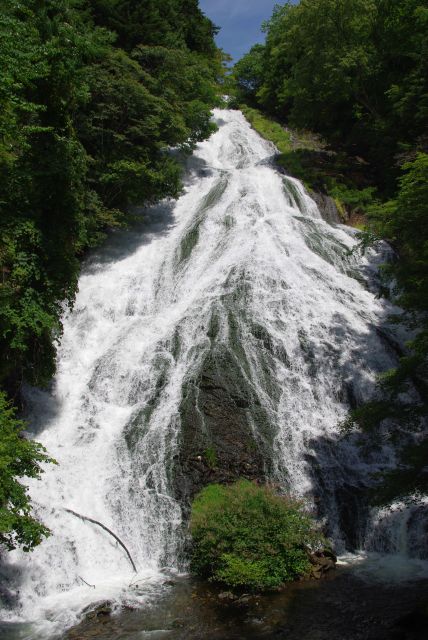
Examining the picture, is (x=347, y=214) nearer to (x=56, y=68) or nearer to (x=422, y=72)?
(x=422, y=72)

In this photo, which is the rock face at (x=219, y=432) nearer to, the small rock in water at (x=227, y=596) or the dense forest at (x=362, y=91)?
the small rock in water at (x=227, y=596)

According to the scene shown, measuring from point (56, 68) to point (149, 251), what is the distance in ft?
28.1

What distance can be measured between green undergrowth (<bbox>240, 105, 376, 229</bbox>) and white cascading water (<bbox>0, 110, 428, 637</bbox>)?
301 centimetres

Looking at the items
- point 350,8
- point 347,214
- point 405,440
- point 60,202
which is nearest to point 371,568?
point 405,440

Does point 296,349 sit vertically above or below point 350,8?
below

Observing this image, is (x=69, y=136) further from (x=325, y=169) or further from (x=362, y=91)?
(x=362, y=91)

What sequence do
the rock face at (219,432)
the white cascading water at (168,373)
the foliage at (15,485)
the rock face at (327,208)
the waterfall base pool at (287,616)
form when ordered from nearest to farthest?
1. the waterfall base pool at (287,616)
2. the foliage at (15,485)
3. the white cascading water at (168,373)
4. the rock face at (219,432)
5. the rock face at (327,208)

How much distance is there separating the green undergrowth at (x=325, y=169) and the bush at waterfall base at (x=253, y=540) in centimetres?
1732

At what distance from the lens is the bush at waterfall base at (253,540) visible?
29.9ft

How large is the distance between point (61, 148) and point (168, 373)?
22.7 ft

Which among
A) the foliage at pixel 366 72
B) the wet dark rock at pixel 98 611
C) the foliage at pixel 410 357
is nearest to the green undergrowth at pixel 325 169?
the foliage at pixel 366 72

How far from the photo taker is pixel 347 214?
24750 mm

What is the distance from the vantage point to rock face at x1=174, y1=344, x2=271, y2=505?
11.5m

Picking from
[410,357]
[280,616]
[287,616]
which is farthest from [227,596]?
[410,357]
